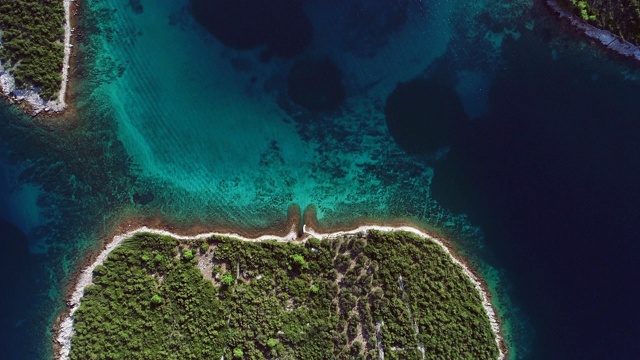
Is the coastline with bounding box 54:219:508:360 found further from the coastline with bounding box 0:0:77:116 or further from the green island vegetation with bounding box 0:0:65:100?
the green island vegetation with bounding box 0:0:65:100

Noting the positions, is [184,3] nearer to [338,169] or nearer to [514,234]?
[338,169]

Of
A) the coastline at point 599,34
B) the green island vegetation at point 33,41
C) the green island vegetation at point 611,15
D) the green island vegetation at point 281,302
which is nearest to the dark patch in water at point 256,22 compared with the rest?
the green island vegetation at point 33,41

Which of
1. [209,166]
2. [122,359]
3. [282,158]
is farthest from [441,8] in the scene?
[122,359]

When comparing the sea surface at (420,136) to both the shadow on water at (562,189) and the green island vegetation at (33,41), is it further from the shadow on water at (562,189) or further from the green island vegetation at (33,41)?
the green island vegetation at (33,41)

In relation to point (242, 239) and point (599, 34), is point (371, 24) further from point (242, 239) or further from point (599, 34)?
point (242, 239)

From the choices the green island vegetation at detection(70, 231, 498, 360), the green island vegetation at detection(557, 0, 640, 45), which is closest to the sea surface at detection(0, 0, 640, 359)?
the green island vegetation at detection(557, 0, 640, 45)

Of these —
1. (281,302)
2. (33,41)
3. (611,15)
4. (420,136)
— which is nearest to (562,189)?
(420,136)
